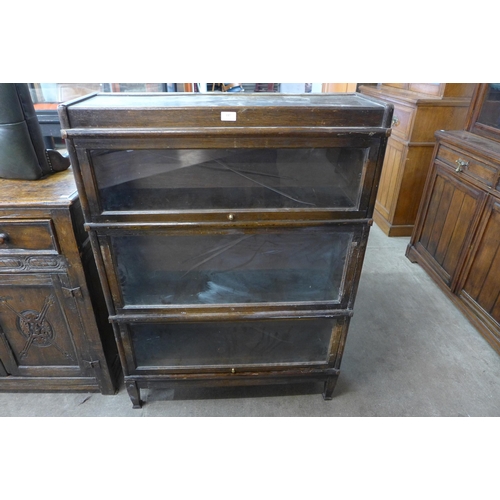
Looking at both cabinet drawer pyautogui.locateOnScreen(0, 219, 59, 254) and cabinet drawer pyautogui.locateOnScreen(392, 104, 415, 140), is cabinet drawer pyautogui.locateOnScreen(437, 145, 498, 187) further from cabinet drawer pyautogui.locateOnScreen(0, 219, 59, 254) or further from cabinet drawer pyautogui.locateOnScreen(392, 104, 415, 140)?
cabinet drawer pyautogui.locateOnScreen(0, 219, 59, 254)

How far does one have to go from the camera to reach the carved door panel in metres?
1.28

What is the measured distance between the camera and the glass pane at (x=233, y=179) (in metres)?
1.03

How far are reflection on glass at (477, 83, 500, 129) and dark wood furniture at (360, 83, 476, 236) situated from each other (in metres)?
0.28

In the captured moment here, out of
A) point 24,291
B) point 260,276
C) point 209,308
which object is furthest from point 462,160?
point 24,291

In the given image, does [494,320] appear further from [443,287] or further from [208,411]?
[208,411]

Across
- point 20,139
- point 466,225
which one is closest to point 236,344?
point 20,139

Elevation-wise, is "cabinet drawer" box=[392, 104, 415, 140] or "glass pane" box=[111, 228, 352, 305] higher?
"cabinet drawer" box=[392, 104, 415, 140]

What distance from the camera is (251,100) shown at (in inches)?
39.9

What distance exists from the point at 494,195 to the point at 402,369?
37.3 inches

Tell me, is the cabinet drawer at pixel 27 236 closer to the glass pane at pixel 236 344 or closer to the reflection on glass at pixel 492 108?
the glass pane at pixel 236 344

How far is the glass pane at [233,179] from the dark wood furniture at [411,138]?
1723 mm

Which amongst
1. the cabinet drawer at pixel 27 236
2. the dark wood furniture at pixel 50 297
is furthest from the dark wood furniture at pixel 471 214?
the cabinet drawer at pixel 27 236

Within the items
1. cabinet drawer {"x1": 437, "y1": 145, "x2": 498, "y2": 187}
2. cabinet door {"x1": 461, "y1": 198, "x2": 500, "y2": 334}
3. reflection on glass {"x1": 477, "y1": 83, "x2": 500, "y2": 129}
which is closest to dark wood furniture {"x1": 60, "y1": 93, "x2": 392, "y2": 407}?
cabinet door {"x1": 461, "y1": 198, "x2": 500, "y2": 334}

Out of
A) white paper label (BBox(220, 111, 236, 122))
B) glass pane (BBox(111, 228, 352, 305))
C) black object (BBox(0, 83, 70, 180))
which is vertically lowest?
glass pane (BBox(111, 228, 352, 305))
